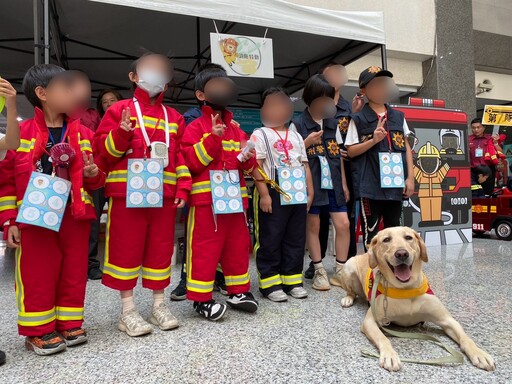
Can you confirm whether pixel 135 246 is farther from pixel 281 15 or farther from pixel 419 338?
pixel 281 15

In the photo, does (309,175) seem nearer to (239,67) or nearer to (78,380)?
(239,67)

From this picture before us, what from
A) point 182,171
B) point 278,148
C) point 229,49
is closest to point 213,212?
point 182,171

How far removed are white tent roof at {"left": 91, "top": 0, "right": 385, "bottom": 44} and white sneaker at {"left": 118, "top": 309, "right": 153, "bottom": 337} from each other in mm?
2242

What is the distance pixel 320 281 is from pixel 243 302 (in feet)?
2.51

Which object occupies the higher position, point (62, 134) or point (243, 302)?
point (62, 134)

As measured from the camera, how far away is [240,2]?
325 cm

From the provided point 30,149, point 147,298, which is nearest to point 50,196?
point 30,149

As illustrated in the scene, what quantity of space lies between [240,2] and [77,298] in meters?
2.66

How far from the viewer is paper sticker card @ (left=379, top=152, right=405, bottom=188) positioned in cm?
264

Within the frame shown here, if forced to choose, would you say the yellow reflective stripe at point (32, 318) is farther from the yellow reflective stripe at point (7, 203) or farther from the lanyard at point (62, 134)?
the lanyard at point (62, 134)

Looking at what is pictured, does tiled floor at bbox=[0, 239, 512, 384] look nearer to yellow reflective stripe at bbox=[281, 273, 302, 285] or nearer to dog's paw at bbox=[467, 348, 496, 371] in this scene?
dog's paw at bbox=[467, 348, 496, 371]

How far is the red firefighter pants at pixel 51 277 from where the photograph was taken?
1738mm

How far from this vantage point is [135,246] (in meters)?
1.98

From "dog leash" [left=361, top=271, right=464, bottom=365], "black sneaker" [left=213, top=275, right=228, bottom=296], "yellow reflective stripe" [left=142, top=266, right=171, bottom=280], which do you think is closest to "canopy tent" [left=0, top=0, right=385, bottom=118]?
"yellow reflective stripe" [left=142, top=266, right=171, bottom=280]
